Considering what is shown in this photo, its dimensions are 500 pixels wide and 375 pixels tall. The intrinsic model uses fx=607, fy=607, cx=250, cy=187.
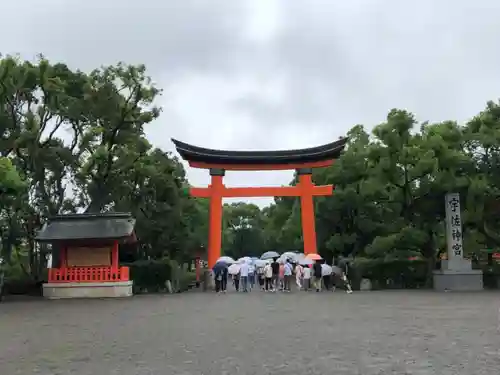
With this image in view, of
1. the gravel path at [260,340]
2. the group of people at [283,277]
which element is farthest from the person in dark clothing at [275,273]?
the gravel path at [260,340]

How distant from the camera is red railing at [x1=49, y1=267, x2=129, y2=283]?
26.8 m

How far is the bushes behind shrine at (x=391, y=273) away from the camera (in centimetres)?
2838

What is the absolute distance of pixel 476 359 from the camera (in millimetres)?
8305

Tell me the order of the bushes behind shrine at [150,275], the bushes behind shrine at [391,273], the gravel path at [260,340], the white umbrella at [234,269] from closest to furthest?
the gravel path at [260,340] → the bushes behind shrine at [391,273] → the bushes behind shrine at [150,275] → the white umbrella at [234,269]

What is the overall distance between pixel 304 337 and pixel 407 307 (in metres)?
7.38

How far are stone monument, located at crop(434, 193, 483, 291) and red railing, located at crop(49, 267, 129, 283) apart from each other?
14.0 m

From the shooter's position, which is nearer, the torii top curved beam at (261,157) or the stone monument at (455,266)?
the stone monument at (455,266)

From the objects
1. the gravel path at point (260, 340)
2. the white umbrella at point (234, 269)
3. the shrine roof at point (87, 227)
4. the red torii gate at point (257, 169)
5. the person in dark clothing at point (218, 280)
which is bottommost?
the gravel path at point (260, 340)

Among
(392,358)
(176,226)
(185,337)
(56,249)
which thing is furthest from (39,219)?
(392,358)

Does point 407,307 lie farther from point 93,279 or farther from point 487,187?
point 93,279

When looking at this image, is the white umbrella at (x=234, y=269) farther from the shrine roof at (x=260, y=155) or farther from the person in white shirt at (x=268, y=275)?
the shrine roof at (x=260, y=155)

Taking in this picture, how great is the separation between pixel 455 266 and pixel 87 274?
16219mm

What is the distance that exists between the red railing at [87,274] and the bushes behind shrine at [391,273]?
1078cm

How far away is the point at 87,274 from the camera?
27016 mm
